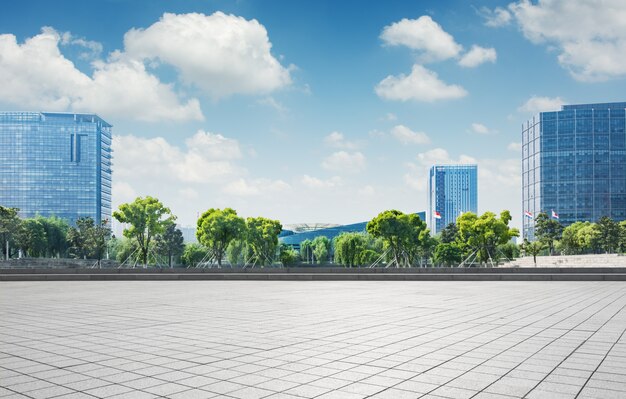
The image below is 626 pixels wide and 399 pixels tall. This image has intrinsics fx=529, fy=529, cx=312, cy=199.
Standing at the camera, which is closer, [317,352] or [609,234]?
[317,352]

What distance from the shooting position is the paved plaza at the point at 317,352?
202 inches

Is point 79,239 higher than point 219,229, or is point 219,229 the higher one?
point 219,229

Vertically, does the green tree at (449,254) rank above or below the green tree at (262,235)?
below

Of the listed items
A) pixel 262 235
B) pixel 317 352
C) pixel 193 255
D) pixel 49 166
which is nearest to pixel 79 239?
pixel 193 255

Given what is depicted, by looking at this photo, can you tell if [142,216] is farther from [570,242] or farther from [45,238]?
[570,242]

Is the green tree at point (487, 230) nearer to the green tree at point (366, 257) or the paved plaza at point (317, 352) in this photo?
the green tree at point (366, 257)

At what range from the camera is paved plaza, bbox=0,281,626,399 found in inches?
202

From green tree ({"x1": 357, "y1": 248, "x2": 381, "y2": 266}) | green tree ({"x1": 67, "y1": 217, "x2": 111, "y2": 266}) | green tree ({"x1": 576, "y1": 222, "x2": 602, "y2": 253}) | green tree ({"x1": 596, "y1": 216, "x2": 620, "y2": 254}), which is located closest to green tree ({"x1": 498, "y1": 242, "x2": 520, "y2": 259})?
green tree ({"x1": 576, "y1": 222, "x2": 602, "y2": 253})

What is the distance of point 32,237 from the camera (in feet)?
266

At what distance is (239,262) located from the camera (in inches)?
3273

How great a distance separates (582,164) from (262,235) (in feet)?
414

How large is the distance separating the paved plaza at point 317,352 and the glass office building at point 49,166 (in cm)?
18320

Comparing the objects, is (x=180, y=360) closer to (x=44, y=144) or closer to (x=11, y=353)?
(x=11, y=353)

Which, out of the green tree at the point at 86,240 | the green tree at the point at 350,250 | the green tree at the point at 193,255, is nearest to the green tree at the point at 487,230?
the green tree at the point at 350,250
